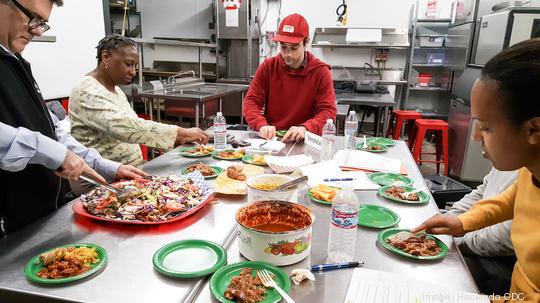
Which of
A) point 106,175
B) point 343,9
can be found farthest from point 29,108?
point 343,9

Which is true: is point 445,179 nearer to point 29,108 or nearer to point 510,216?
point 510,216

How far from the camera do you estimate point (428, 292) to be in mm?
890

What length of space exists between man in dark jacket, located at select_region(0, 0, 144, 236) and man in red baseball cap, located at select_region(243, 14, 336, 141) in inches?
56.8

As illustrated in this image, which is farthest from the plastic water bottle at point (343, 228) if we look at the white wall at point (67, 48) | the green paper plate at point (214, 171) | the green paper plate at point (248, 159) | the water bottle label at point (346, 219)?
the white wall at point (67, 48)

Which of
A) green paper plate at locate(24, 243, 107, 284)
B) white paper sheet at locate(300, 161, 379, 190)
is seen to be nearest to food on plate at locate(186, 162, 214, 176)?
white paper sheet at locate(300, 161, 379, 190)

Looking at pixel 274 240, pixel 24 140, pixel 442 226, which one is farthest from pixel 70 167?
pixel 442 226

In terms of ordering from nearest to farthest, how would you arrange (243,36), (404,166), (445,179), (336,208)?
(336,208) < (404,166) < (445,179) < (243,36)

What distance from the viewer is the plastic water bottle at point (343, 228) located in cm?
100

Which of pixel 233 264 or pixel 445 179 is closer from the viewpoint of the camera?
pixel 233 264

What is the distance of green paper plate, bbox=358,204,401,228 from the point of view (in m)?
1.24

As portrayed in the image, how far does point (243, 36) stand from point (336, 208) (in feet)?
18.6

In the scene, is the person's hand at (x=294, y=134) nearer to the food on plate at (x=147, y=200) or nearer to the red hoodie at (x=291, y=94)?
the red hoodie at (x=291, y=94)

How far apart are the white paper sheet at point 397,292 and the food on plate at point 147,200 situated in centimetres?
66

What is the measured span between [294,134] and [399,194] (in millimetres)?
967
